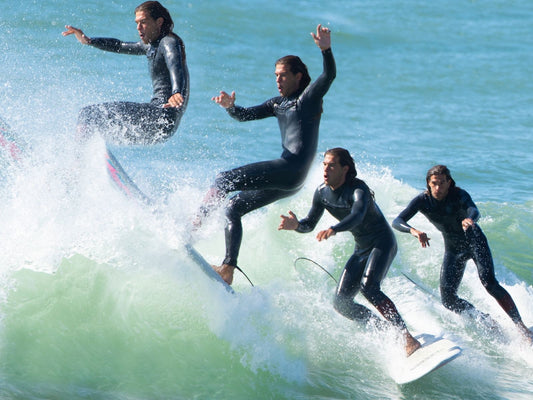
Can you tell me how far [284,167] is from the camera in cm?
643

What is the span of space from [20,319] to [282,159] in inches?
96.1

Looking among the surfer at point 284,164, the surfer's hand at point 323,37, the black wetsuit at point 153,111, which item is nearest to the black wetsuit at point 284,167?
the surfer at point 284,164

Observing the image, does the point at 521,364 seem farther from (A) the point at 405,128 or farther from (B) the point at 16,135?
(A) the point at 405,128

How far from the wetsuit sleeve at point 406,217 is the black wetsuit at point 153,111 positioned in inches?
81.0

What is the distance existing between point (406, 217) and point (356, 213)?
965 millimetres

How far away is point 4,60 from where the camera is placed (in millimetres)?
15922

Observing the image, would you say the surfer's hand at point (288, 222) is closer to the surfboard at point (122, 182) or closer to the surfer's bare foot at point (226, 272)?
the surfer's bare foot at point (226, 272)

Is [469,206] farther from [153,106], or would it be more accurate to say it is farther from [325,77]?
[153,106]

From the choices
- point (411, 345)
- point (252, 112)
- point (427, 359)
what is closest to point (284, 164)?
point (252, 112)

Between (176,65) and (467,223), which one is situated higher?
(176,65)

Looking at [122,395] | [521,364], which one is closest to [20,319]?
[122,395]

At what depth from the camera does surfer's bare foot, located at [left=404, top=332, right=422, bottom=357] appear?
6265 mm

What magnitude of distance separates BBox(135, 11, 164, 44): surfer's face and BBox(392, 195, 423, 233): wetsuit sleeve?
8.52 feet

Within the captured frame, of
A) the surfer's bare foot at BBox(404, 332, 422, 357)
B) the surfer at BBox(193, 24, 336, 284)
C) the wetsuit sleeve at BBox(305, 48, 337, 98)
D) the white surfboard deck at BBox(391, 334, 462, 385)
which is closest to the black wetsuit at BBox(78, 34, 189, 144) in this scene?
the surfer at BBox(193, 24, 336, 284)
